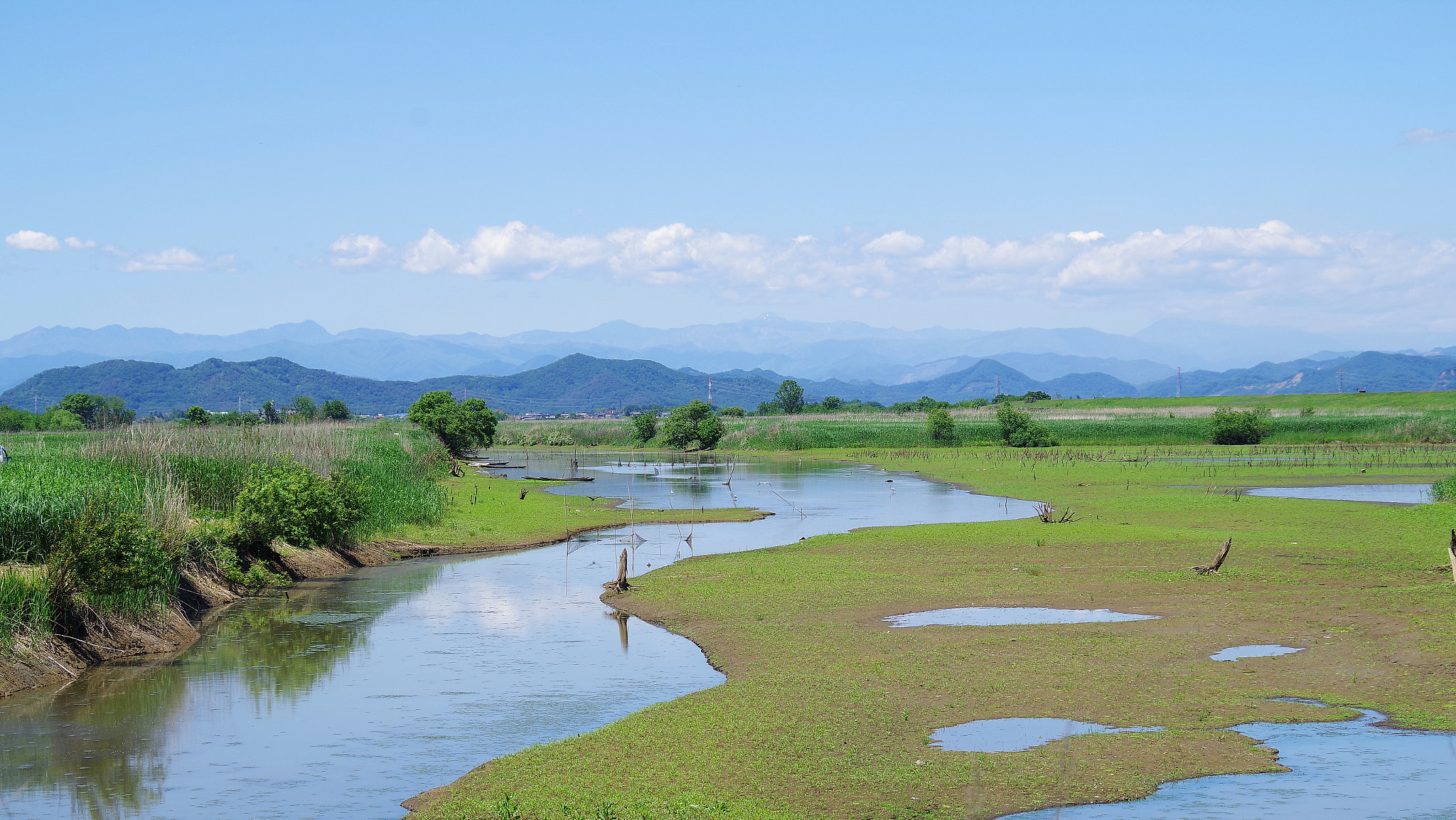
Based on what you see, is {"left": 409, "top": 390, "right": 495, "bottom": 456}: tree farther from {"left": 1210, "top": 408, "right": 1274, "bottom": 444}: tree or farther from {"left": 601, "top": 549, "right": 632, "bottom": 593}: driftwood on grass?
{"left": 1210, "top": 408, "right": 1274, "bottom": 444}: tree

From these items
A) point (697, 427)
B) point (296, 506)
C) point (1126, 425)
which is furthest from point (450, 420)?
point (1126, 425)

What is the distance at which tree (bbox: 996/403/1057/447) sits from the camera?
316 ft

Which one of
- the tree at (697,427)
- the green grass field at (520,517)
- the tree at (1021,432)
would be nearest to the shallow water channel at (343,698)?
the green grass field at (520,517)

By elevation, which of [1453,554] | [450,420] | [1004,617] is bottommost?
[1004,617]

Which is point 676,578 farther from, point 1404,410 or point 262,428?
point 1404,410

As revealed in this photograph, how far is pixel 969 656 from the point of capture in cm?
1680

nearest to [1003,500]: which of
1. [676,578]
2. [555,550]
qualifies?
[555,550]

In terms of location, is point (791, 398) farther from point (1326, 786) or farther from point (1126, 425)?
point (1326, 786)

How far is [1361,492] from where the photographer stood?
160 ft

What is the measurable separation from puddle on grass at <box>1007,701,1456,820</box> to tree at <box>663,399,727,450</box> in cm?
10288

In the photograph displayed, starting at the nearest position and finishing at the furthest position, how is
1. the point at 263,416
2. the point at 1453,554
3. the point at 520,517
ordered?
the point at 1453,554 → the point at 520,517 → the point at 263,416

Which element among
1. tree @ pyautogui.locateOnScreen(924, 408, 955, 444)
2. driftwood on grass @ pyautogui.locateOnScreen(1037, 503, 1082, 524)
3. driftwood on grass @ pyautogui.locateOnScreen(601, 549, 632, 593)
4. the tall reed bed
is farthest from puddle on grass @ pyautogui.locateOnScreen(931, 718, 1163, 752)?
tree @ pyautogui.locateOnScreen(924, 408, 955, 444)

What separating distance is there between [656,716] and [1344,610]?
14.0 meters

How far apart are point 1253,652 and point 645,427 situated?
11304 cm
